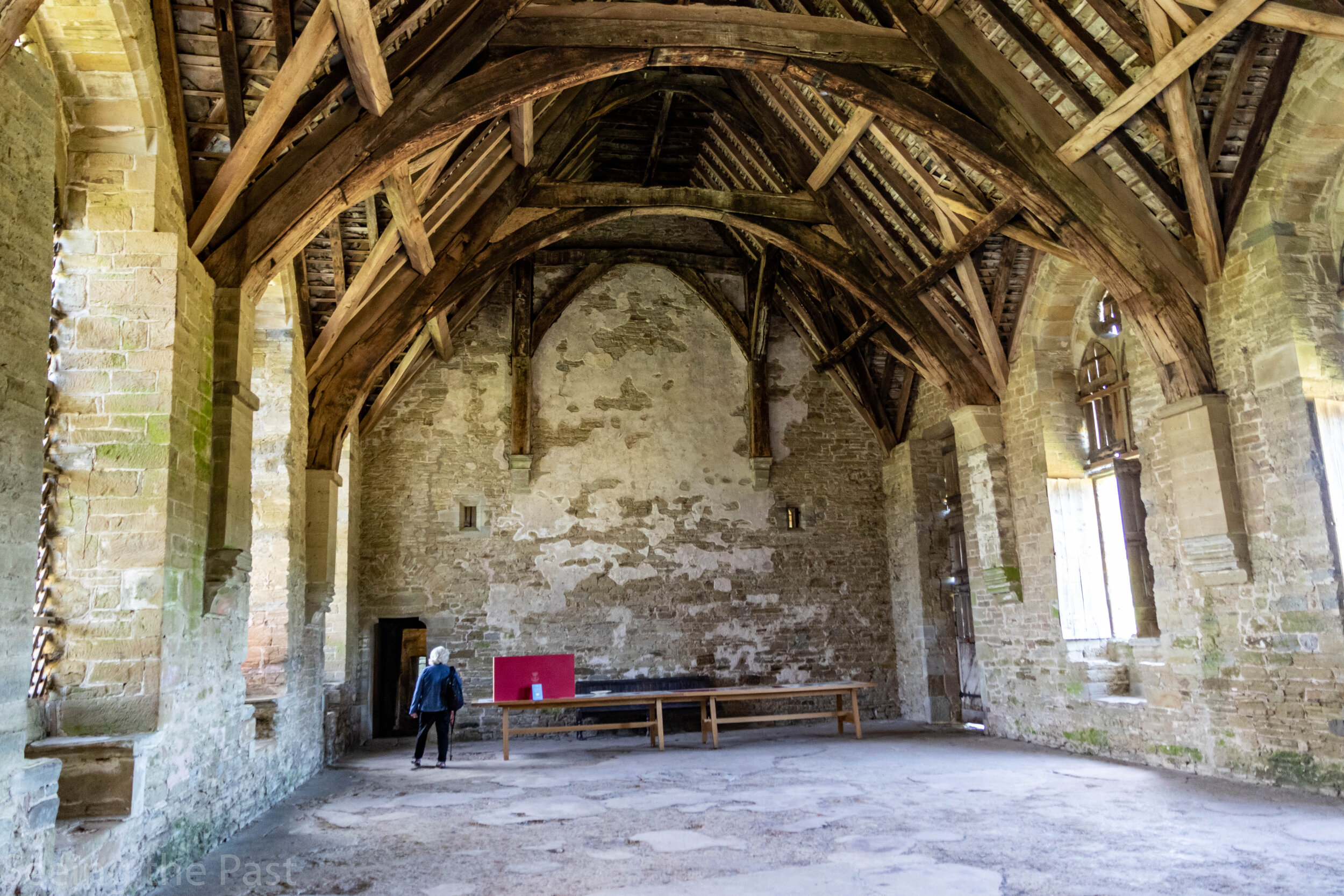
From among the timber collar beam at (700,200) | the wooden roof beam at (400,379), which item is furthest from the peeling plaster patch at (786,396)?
the wooden roof beam at (400,379)

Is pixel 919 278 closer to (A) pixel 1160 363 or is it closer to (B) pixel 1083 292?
(B) pixel 1083 292

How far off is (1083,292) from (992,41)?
2.37m

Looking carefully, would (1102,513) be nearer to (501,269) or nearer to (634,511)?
(634,511)

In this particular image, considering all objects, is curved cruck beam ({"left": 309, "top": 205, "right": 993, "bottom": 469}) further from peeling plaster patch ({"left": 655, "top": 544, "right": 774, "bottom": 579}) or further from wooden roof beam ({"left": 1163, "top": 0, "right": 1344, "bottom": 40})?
wooden roof beam ({"left": 1163, "top": 0, "right": 1344, "bottom": 40})

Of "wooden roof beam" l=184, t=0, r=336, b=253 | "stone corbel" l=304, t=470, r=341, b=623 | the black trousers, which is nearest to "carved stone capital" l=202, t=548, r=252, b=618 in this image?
"wooden roof beam" l=184, t=0, r=336, b=253

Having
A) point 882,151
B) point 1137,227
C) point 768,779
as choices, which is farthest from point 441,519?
point 1137,227

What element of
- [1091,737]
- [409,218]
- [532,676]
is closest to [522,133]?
[409,218]

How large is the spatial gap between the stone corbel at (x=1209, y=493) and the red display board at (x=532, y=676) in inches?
184

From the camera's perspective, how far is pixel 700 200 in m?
8.04

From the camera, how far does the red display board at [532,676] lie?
298 inches

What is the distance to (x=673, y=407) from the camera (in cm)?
1005

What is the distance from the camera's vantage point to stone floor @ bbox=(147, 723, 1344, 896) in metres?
3.51

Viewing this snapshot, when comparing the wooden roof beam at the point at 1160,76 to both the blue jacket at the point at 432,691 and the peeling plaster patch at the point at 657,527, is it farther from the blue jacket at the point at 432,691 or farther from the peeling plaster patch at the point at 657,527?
the blue jacket at the point at 432,691

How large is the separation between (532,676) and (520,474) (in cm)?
249
